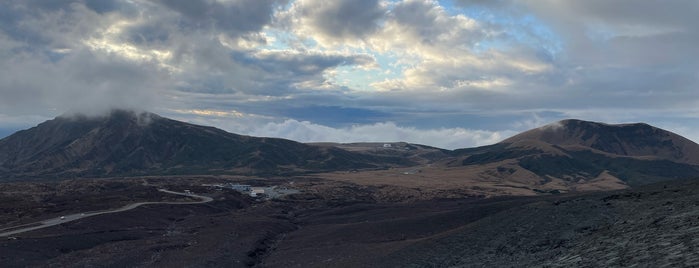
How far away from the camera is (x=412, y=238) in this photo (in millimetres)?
58062

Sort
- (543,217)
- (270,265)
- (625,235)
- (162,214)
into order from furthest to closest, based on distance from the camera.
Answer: (162,214), (270,265), (543,217), (625,235)

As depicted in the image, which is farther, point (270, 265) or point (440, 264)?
point (270, 265)

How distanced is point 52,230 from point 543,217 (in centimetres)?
6178

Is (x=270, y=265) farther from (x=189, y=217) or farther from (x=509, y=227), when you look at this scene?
(x=189, y=217)

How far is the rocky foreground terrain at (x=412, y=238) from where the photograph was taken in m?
32.2

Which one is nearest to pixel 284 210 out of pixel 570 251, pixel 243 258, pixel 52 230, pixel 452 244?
pixel 52 230

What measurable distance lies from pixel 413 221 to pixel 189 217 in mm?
47727

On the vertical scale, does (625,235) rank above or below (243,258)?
above

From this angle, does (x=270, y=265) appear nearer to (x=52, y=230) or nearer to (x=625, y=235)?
(x=625, y=235)

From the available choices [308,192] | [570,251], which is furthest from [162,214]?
[570,251]

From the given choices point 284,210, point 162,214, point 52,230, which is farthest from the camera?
point 284,210

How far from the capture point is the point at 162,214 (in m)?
94.2

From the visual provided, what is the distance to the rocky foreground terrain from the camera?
32.2 metres

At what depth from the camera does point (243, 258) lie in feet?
184
